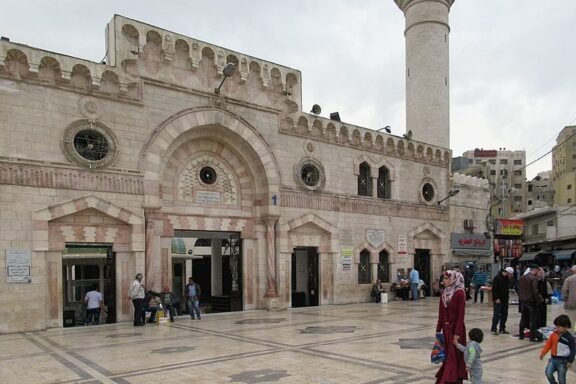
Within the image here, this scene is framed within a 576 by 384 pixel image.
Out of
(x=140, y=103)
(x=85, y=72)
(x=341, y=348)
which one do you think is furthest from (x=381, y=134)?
(x=341, y=348)

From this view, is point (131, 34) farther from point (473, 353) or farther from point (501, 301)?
point (473, 353)

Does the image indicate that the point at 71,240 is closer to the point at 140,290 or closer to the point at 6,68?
the point at 140,290

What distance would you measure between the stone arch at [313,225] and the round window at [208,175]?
295 centimetres

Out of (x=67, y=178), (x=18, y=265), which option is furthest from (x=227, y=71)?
(x=18, y=265)

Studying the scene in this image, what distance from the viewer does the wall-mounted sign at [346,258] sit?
21.1 m

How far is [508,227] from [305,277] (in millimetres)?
14905

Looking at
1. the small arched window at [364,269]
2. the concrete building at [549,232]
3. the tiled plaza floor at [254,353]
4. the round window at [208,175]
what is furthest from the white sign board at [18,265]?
the concrete building at [549,232]

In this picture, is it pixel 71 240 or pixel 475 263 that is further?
pixel 475 263

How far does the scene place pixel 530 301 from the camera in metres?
11.2

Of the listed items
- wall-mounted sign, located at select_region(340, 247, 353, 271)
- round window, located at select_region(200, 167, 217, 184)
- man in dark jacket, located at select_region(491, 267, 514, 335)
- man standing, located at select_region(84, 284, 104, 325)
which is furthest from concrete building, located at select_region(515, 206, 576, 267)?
man standing, located at select_region(84, 284, 104, 325)

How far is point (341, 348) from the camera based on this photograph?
10297 millimetres

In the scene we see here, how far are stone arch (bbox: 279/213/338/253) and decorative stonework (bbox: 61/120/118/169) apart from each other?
6598mm

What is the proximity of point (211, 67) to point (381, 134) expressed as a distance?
8400 mm

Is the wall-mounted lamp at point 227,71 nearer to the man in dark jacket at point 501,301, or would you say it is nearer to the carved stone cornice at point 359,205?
the carved stone cornice at point 359,205
